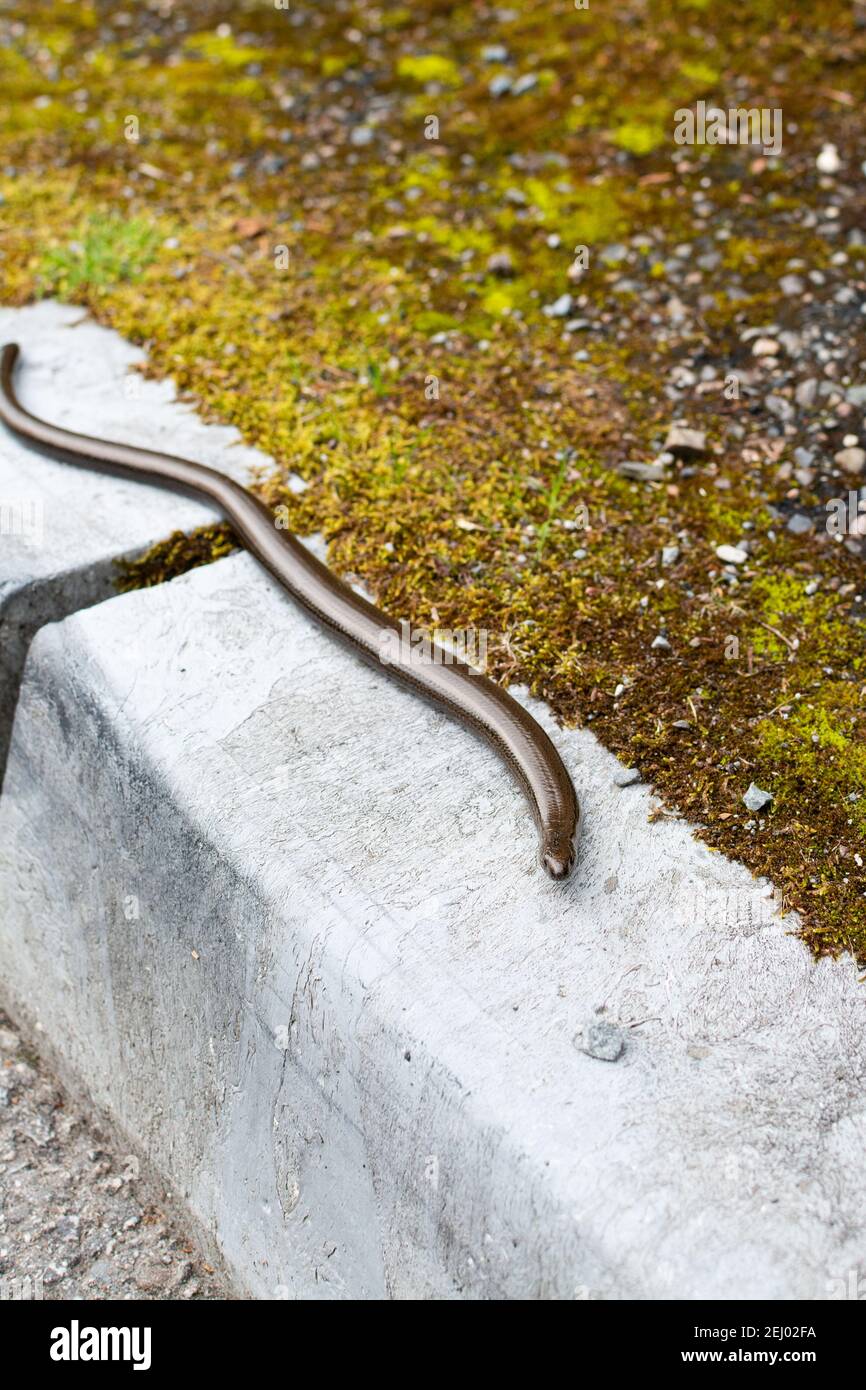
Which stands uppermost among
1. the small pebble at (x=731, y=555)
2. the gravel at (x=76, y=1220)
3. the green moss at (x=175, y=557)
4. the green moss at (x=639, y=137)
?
the green moss at (x=639, y=137)

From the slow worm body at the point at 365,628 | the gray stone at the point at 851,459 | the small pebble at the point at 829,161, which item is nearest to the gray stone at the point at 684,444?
the gray stone at the point at 851,459

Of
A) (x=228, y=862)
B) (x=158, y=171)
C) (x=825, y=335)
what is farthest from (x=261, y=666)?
(x=158, y=171)

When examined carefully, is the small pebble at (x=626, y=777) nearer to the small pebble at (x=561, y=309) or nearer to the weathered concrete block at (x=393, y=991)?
the weathered concrete block at (x=393, y=991)

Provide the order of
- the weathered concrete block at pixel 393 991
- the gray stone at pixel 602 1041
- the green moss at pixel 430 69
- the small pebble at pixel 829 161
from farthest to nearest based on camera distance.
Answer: the green moss at pixel 430 69 < the small pebble at pixel 829 161 < the gray stone at pixel 602 1041 < the weathered concrete block at pixel 393 991

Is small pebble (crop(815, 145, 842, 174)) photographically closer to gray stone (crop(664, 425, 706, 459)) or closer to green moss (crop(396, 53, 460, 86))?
gray stone (crop(664, 425, 706, 459))

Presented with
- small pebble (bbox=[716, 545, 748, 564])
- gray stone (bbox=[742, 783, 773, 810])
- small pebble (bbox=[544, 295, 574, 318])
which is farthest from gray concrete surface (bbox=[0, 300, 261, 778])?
gray stone (bbox=[742, 783, 773, 810])

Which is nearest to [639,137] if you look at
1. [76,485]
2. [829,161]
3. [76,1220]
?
[829,161]
